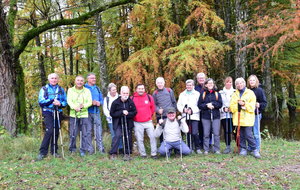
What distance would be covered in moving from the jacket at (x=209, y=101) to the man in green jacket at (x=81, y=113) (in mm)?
2590

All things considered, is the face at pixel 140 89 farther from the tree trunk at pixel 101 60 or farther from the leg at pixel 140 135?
the tree trunk at pixel 101 60

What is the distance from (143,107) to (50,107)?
207 centimetres

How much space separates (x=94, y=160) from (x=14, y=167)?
1.53 meters

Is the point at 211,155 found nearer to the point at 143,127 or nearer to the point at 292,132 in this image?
the point at 143,127

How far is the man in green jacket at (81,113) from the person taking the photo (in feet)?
19.5

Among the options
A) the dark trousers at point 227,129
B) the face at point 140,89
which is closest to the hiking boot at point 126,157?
the face at point 140,89

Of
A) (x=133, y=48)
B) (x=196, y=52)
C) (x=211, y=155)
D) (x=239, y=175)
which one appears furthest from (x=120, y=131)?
(x=133, y=48)

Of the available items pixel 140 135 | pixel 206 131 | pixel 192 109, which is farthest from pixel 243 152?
pixel 140 135

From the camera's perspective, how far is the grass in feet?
13.8

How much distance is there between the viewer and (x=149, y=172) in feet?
15.7

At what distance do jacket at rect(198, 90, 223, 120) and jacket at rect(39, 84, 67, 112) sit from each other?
3.15 m

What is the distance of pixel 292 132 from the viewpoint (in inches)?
478

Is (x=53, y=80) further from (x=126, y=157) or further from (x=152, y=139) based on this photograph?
(x=152, y=139)

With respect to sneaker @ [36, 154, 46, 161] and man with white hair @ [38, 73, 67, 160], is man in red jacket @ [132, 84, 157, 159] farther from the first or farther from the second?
sneaker @ [36, 154, 46, 161]
